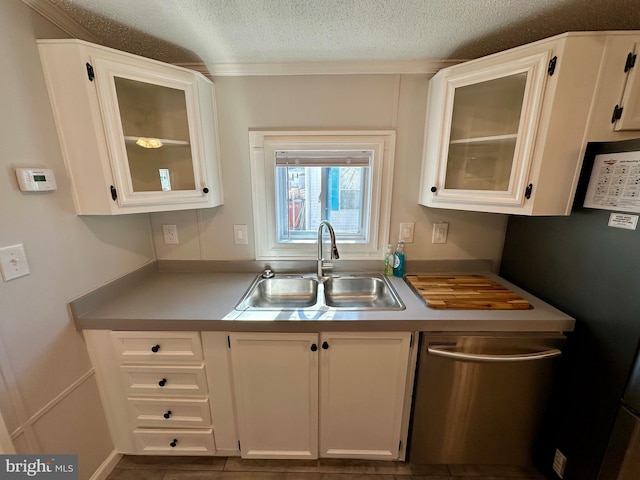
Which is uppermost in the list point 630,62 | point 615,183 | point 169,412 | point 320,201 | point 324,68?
point 324,68

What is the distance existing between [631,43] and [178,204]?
81.3 inches

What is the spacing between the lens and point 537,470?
1.32 meters

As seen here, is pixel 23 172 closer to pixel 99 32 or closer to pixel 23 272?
pixel 23 272

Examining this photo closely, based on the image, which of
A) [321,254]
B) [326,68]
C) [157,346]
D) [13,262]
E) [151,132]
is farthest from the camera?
[321,254]

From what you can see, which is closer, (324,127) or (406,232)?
(324,127)

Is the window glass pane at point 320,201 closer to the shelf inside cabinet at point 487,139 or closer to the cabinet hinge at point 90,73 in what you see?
the shelf inside cabinet at point 487,139

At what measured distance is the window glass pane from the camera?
5.26 ft

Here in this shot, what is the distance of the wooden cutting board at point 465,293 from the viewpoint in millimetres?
1190

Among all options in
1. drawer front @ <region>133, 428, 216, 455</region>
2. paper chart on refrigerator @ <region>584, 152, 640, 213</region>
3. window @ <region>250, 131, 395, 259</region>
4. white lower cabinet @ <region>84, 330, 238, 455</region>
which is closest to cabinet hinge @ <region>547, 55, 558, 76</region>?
paper chart on refrigerator @ <region>584, 152, 640, 213</region>

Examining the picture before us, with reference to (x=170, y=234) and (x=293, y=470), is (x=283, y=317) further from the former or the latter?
(x=170, y=234)

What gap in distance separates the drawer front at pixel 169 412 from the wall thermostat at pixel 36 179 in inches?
41.3

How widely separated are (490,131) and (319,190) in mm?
994

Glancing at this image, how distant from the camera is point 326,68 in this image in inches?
53.9

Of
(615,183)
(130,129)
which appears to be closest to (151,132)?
(130,129)
